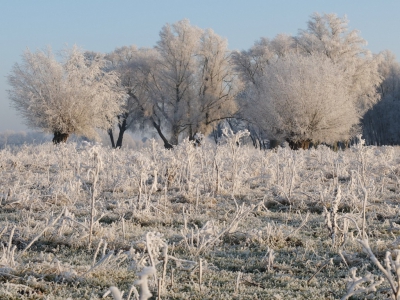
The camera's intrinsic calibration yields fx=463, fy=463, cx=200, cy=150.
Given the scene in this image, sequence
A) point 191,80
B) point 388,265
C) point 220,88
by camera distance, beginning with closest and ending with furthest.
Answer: point 388,265 → point 191,80 → point 220,88

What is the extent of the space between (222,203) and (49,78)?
20.7 m

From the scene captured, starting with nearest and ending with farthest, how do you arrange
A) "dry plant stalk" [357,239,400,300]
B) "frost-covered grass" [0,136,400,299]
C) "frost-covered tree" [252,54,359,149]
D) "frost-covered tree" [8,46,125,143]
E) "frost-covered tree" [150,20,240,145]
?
"dry plant stalk" [357,239,400,300]
"frost-covered grass" [0,136,400,299]
"frost-covered tree" [8,46,125,143]
"frost-covered tree" [252,54,359,149]
"frost-covered tree" [150,20,240,145]

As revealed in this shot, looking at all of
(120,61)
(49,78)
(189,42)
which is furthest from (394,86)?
(49,78)

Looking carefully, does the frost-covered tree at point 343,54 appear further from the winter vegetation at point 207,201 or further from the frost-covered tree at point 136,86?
the frost-covered tree at point 136,86

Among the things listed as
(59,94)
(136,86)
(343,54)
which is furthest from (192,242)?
(136,86)

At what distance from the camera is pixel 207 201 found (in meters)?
8.21

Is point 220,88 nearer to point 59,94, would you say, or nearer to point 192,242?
point 59,94

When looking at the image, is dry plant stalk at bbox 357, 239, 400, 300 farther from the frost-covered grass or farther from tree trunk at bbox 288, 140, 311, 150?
tree trunk at bbox 288, 140, 311, 150

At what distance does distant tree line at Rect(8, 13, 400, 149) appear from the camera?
2681cm

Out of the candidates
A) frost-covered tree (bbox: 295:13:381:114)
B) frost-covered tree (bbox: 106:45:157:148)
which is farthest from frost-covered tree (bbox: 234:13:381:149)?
frost-covered tree (bbox: 106:45:157:148)

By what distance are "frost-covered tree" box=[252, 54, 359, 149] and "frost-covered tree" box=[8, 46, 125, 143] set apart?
984 cm

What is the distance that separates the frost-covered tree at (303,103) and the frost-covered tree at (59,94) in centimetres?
984

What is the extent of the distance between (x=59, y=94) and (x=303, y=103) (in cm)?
1416

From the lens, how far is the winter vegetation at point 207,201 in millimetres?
4016
